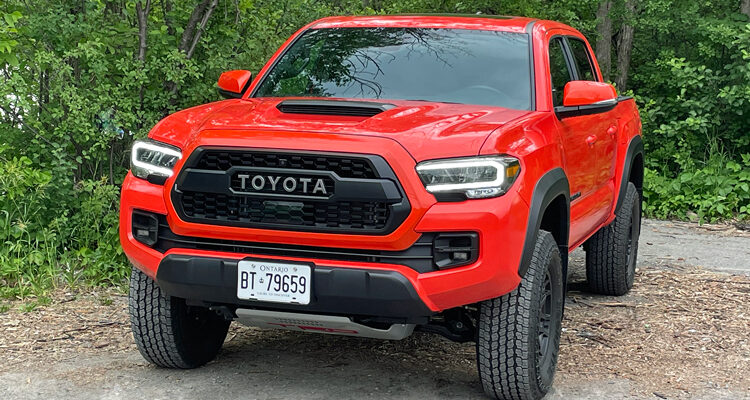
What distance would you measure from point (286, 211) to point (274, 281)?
290mm

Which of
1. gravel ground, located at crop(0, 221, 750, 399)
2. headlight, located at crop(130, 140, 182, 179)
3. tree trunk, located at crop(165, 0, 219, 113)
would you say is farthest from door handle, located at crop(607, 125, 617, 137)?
tree trunk, located at crop(165, 0, 219, 113)

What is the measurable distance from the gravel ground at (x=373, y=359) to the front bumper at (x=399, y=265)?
0.77 m

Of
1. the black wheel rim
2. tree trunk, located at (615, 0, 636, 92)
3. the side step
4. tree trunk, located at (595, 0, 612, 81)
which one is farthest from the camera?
tree trunk, located at (615, 0, 636, 92)

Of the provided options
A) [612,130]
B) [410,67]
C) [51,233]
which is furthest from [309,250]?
[51,233]

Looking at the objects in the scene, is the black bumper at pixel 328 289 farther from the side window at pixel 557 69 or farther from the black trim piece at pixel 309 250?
the side window at pixel 557 69

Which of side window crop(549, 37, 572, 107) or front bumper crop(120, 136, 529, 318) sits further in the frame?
side window crop(549, 37, 572, 107)

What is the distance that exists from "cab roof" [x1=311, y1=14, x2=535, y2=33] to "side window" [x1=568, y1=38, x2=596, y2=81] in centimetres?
68

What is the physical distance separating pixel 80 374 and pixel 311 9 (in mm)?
4734

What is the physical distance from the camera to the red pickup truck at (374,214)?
3910 millimetres

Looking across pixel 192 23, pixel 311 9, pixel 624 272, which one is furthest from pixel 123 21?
pixel 624 272

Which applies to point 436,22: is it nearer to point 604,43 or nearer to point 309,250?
point 309,250

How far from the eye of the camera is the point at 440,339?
559cm

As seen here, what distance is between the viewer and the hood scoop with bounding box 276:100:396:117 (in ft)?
14.4

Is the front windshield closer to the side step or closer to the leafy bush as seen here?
the side step
